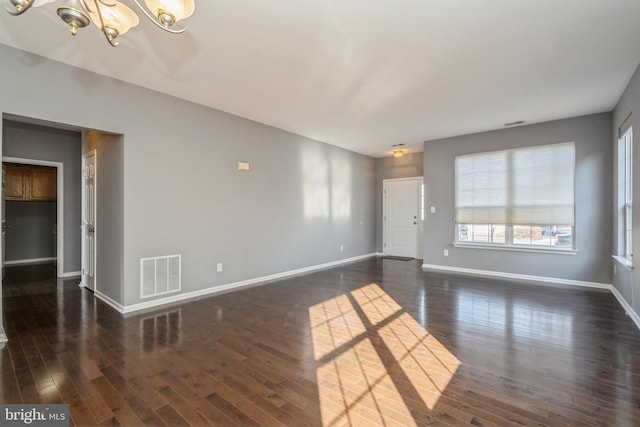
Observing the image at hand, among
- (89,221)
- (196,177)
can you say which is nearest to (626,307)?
(196,177)

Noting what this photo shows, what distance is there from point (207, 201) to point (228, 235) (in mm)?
633

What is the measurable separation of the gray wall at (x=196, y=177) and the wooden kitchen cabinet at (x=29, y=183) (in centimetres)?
476

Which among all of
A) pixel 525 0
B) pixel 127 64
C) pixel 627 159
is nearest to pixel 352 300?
pixel 525 0

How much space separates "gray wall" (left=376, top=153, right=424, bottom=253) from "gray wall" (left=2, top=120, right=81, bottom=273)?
6808mm

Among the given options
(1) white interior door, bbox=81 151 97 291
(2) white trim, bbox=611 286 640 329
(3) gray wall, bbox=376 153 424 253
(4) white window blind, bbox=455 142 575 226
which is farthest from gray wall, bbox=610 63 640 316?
(1) white interior door, bbox=81 151 97 291

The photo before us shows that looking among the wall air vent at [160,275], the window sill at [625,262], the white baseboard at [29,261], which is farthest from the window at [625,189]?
the white baseboard at [29,261]

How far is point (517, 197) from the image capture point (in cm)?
534

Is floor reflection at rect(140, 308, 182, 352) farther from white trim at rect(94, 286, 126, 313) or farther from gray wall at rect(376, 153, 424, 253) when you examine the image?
gray wall at rect(376, 153, 424, 253)

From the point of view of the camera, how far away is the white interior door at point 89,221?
14.2 feet

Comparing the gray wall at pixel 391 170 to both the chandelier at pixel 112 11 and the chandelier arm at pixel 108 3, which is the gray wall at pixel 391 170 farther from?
the chandelier arm at pixel 108 3

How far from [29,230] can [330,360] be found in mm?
8320

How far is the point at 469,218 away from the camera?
5.89 metres

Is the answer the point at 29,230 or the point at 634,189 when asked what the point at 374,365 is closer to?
the point at 634,189

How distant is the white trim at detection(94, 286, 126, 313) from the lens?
3635 mm
